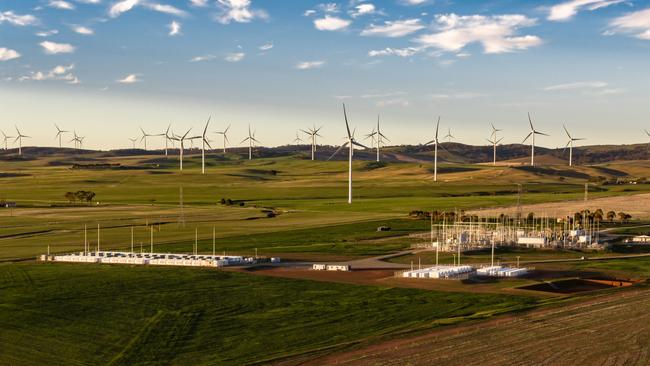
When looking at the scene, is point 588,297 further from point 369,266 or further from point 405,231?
point 405,231

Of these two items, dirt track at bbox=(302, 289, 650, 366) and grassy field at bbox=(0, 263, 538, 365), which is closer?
dirt track at bbox=(302, 289, 650, 366)

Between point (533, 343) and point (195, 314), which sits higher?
point (533, 343)

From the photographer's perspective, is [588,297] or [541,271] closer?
[588,297]

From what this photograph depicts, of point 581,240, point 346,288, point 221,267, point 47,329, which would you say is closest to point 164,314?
point 47,329

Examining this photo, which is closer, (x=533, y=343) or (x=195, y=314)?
(x=533, y=343)
